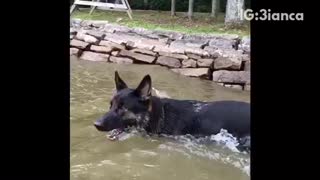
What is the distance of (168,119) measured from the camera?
173 inches

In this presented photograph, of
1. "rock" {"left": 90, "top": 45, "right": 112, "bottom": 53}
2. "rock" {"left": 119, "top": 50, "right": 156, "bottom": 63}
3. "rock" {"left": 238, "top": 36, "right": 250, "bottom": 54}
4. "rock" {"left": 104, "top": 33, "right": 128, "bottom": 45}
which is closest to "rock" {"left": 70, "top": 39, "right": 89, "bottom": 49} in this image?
"rock" {"left": 90, "top": 45, "right": 112, "bottom": 53}

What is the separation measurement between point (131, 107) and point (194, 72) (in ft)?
14.7

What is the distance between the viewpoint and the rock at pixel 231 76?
791 centimetres

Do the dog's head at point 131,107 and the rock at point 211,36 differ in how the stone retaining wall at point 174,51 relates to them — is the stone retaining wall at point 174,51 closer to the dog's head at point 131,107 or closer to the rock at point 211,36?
the rock at point 211,36

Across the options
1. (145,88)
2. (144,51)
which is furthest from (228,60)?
(145,88)

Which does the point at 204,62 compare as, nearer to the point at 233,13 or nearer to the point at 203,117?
the point at 233,13

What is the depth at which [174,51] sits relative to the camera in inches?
364

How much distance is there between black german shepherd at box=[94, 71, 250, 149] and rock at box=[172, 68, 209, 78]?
395cm

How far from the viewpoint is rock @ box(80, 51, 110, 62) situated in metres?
9.88
